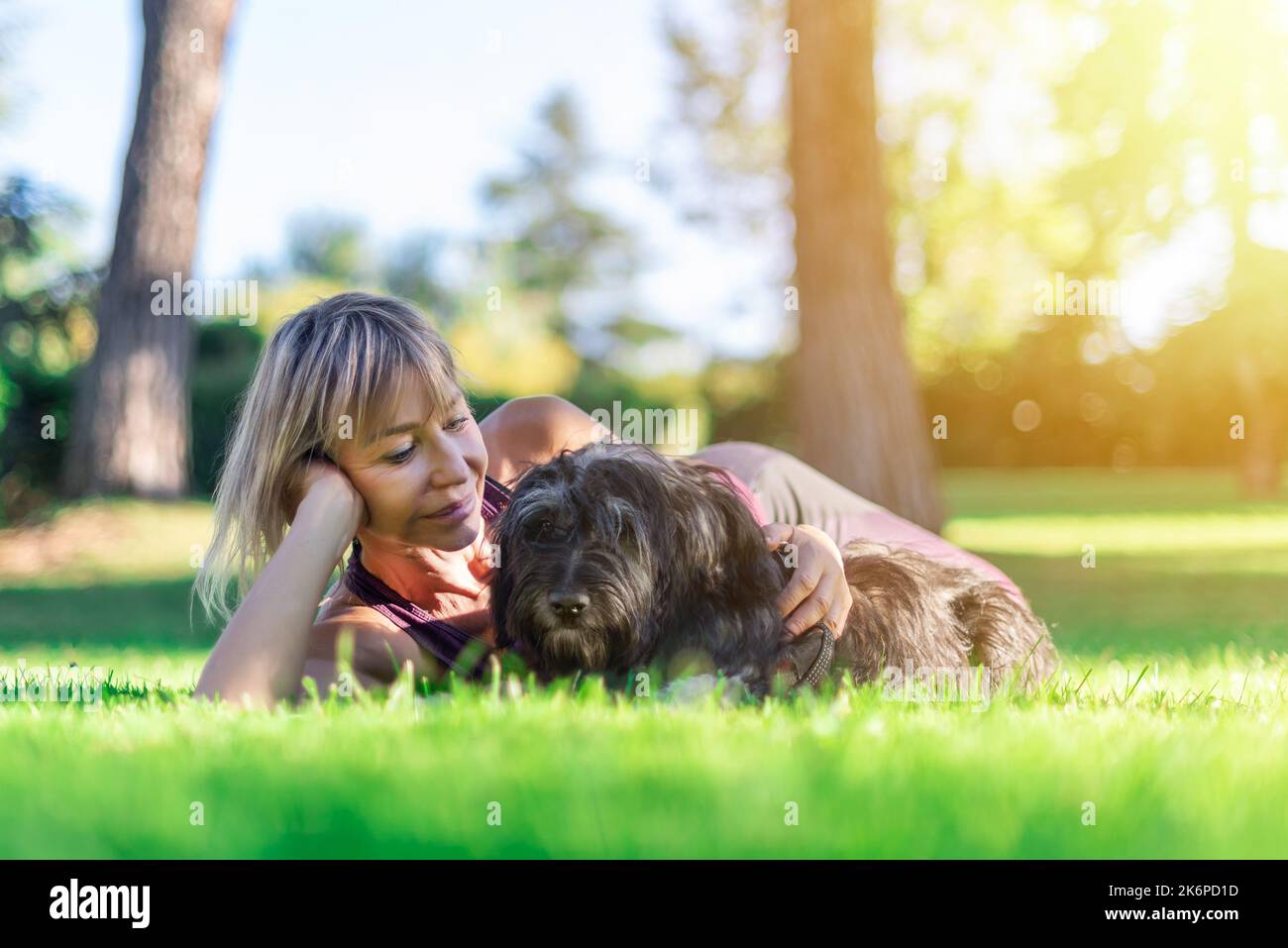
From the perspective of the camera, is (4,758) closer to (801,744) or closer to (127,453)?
(801,744)

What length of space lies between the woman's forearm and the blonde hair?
0.35m

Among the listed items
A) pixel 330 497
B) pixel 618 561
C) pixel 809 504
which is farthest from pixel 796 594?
pixel 809 504

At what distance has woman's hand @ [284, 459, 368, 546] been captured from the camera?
→ 425 cm

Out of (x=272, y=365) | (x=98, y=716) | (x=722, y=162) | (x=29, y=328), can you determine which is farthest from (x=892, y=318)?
(x=722, y=162)

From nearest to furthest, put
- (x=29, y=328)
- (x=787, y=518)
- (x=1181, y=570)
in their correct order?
(x=787, y=518), (x=1181, y=570), (x=29, y=328)

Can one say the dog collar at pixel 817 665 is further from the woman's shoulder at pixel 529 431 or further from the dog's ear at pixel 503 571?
the woman's shoulder at pixel 529 431

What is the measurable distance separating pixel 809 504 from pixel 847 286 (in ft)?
22.1

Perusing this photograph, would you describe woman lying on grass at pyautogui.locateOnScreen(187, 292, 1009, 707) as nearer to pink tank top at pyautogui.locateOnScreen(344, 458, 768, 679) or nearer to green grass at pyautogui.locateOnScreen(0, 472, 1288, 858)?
pink tank top at pyautogui.locateOnScreen(344, 458, 768, 679)

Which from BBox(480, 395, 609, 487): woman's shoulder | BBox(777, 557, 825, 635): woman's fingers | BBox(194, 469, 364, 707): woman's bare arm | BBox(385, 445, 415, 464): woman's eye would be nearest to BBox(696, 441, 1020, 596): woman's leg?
BBox(480, 395, 609, 487): woman's shoulder

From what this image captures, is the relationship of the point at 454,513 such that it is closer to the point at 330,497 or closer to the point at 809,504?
the point at 330,497

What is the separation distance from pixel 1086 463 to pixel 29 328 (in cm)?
3707

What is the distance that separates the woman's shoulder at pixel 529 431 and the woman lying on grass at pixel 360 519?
65 centimetres

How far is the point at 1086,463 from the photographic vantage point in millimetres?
45000

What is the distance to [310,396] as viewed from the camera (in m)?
4.38
